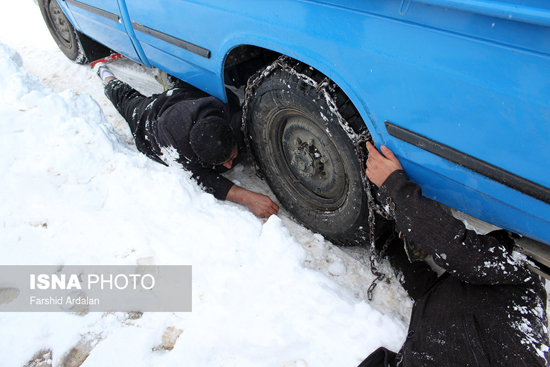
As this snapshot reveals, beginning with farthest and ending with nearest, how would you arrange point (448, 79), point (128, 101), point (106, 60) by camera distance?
1. point (106, 60)
2. point (128, 101)
3. point (448, 79)

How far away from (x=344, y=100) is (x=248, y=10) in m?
0.63

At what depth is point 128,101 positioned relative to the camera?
300 centimetres

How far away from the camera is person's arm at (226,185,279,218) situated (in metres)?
2.19

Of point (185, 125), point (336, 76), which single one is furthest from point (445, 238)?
point (185, 125)

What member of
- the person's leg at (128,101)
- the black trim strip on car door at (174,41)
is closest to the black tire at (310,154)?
the black trim strip on car door at (174,41)

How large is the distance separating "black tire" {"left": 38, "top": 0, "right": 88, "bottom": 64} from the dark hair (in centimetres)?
295

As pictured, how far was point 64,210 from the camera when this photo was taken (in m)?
2.05

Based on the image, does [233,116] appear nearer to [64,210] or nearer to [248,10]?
[248,10]

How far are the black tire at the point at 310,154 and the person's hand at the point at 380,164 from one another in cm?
11

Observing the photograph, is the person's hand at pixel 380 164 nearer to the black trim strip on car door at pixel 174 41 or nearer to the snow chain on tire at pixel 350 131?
the snow chain on tire at pixel 350 131

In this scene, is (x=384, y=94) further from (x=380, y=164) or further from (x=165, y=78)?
(x=165, y=78)

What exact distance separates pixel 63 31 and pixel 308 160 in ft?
13.4

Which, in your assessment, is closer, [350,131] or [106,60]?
[350,131]

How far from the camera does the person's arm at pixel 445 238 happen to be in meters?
1.29
